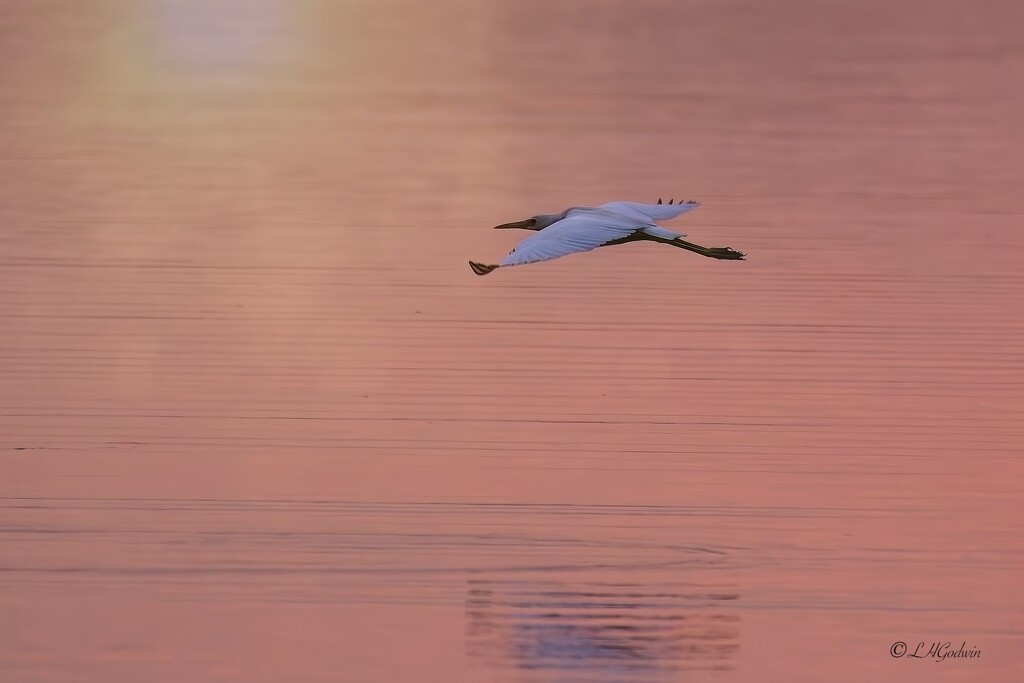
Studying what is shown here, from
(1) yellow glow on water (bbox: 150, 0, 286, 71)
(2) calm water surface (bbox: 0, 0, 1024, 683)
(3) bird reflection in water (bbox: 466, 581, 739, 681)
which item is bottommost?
(3) bird reflection in water (bbox: 466, 581, 739, 681)

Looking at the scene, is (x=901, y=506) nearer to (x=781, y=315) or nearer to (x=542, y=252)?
(x=781, y=315)

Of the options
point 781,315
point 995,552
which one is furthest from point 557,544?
point 995,552

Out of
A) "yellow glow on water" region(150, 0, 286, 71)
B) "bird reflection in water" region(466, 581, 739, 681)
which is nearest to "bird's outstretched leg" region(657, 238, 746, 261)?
"bird reflection in water" region(466, 581, 739, 681)

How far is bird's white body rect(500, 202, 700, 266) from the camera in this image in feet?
3.23

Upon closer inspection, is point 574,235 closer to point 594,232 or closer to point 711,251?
point 594,232

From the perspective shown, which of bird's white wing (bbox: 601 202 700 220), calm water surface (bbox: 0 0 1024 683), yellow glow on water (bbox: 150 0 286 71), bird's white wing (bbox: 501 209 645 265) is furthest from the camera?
yellow glow on water (bbox: 150 0 286 71)

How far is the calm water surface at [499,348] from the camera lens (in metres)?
1.29

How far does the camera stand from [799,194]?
147cm

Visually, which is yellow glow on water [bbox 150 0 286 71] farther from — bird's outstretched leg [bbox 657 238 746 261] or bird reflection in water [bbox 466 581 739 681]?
bird reflection in water [bbox 466 581 739 681]

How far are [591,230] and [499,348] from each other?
14.0 inches

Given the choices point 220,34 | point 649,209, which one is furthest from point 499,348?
point 220,34

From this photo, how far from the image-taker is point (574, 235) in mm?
1063

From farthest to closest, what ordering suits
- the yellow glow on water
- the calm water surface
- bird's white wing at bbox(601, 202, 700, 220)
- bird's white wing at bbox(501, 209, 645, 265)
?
the yellow glow on water → the calm water surface → bird's white wing at bbox(601, 202, 700, 220) → bird's white wing at bbox(501, 209, 645, 265)

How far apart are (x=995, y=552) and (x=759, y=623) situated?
0.32m
